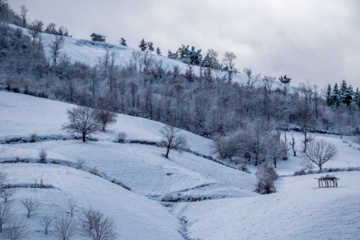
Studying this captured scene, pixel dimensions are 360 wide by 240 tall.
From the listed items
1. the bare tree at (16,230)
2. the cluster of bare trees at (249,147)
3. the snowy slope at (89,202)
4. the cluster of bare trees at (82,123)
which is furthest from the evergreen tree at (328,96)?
the bare tree at (16,230)

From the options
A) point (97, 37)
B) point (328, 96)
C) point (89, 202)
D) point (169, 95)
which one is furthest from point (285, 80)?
point (89, 202)

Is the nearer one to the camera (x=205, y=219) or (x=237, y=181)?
(x=205, y=219)

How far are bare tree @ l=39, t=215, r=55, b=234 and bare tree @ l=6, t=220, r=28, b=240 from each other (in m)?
0.82

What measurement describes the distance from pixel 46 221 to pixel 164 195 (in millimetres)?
15924

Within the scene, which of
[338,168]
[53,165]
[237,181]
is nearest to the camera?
[53,165]

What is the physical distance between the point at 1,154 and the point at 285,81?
123m

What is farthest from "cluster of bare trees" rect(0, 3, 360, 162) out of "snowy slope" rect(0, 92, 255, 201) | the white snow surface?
the white snow surface

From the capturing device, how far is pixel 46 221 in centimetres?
1369

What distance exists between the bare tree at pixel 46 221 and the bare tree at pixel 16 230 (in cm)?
82

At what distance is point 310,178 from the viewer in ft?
126

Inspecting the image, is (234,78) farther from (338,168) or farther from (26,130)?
(26,130)

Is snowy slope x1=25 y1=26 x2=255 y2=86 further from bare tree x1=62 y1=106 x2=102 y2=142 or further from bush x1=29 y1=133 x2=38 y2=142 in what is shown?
bush x1=29 y1=133 x2=38 y2=142

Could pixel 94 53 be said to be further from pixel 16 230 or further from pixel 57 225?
pixel 16 230

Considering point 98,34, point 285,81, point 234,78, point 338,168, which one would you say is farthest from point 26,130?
point 285,81
